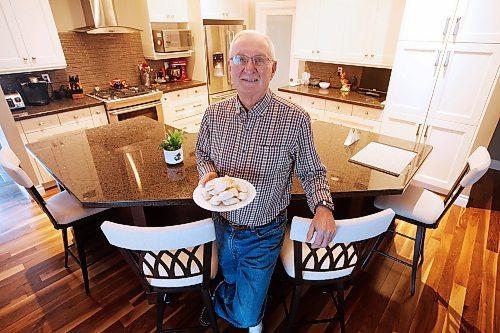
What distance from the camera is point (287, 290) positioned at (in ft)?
6.19

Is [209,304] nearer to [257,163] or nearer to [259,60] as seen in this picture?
[257,163]

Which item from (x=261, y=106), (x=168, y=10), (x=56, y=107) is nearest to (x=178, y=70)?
(x=168, y=10)

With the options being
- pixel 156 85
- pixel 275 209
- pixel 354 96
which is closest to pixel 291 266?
pixel 275 209

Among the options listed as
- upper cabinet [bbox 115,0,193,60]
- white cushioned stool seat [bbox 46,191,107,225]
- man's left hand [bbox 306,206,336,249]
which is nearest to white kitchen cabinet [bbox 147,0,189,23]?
upper cabinet [bbox 115,0,193,60]

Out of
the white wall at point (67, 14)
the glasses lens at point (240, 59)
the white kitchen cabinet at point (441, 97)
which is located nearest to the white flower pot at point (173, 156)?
the glasses lens at point (240, 59)

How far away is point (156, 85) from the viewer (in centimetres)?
408

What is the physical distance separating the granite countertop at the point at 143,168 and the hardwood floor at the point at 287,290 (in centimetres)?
85

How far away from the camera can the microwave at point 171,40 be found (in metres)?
3.83

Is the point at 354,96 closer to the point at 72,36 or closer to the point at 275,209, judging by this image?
the point at 275,209

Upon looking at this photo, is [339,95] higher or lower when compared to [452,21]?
lower

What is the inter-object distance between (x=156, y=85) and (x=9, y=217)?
2.42 metres

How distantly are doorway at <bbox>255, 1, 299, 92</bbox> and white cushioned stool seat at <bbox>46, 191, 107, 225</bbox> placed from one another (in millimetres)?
3330

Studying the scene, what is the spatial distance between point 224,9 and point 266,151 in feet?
12.3

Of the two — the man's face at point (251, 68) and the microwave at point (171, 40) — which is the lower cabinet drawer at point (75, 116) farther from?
the man's face at point (251, 68)
